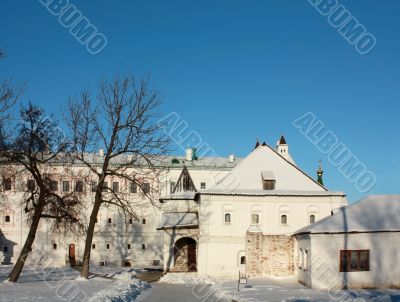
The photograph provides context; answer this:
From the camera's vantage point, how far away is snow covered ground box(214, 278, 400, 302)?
20.6 metres

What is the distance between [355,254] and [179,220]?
13722mm

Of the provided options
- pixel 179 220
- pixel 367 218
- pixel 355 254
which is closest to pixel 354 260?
pixel 355 254

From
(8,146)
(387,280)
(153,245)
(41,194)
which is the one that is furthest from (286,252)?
(153,245)

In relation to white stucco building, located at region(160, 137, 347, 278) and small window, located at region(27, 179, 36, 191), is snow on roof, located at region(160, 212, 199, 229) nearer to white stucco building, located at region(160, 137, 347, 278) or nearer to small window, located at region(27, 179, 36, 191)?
white stucco building, located at region(160, 137, 347, 278)

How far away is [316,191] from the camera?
114ft

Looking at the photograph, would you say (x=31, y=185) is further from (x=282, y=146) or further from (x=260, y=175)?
(x=282, y=146)

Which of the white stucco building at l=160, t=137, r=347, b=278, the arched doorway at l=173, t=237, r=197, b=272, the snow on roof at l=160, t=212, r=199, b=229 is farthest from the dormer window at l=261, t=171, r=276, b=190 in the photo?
the arched doorway at l=173, t=237, r=197, b=272

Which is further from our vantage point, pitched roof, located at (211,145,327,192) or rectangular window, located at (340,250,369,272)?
pitched roof, located at (211,145,327,192)

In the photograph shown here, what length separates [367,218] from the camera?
26516 mm

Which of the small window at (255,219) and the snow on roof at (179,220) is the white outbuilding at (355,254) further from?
the snow on roof at (179,220)

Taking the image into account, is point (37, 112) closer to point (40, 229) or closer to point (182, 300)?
point (182, 300)

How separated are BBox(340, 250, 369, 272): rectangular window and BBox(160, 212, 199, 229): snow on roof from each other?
11.9 meters

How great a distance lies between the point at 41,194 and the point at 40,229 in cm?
2818

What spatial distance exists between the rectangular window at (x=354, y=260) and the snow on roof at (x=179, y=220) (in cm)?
1188
